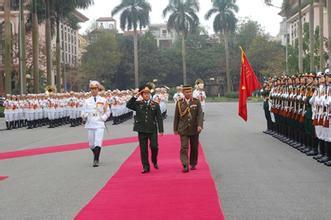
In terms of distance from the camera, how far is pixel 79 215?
865cm

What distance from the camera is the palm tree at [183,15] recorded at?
9369 centimetres

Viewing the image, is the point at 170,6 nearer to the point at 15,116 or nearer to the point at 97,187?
the point at 15,116

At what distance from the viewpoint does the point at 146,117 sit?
43.3 feet

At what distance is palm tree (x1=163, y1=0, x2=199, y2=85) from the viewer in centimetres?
9369

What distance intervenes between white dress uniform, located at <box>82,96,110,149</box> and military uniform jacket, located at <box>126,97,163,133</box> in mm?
1606

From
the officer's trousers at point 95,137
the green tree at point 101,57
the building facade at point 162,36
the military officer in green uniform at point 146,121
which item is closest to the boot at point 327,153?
the military officer in green uniform at point 146,121

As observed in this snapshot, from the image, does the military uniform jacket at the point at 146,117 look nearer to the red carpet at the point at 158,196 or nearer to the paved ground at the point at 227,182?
the red carpet at the point at 158,196

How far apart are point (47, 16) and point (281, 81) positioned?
33605mm

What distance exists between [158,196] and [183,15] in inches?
3353

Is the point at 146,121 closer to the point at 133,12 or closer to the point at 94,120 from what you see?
the point at 94,120

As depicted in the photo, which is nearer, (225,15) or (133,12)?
(133,12)

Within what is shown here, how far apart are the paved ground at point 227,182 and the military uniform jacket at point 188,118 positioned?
100cm

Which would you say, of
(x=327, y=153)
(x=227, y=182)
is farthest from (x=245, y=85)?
(x=227, y=182)

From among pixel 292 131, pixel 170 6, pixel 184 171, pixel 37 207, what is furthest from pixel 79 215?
pixel 170 6
